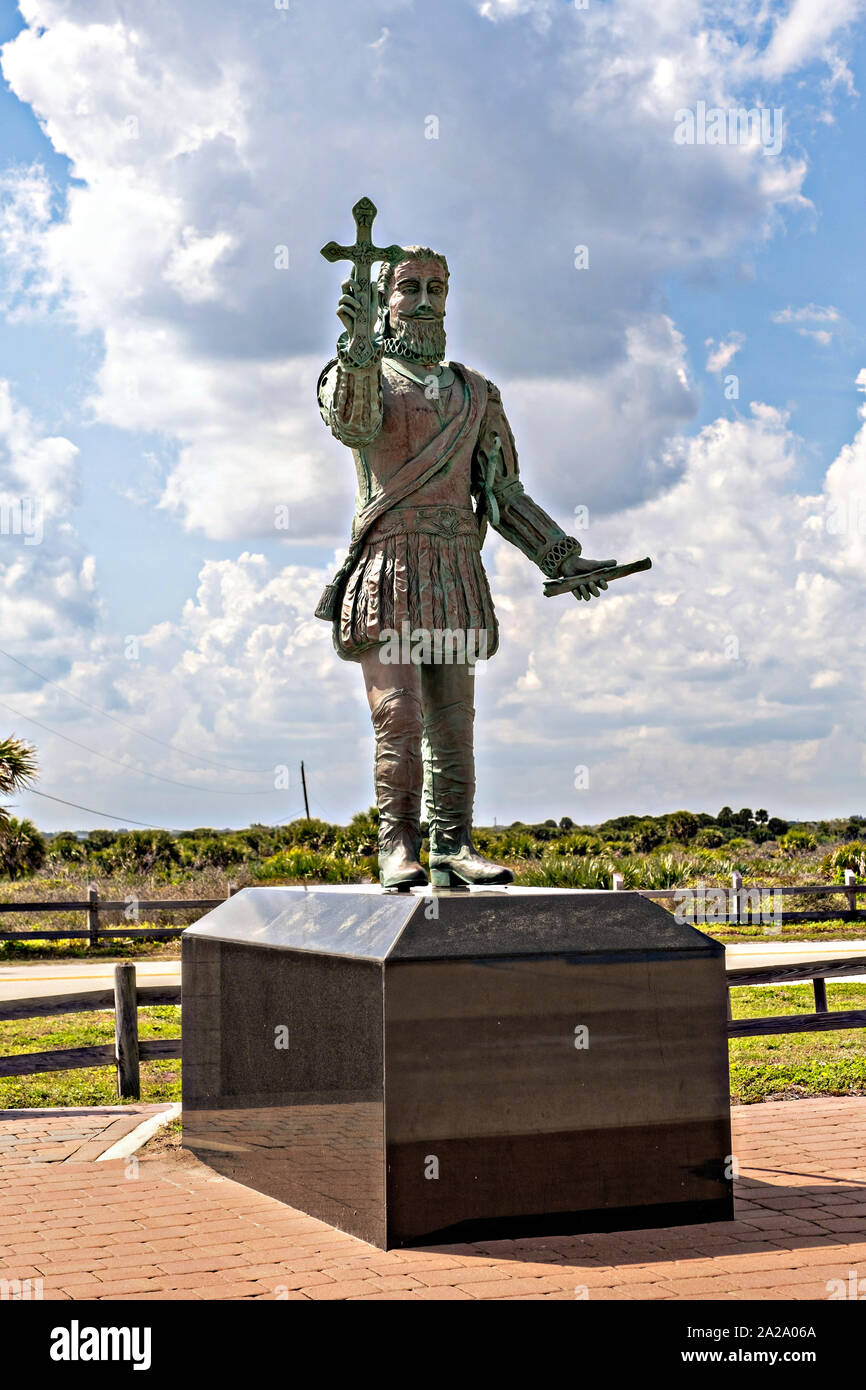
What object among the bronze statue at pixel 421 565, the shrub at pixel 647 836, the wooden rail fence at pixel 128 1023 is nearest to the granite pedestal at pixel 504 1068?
the bronze statue at pixel 421 565

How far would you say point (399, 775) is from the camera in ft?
18.9

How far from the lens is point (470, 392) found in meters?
6.14

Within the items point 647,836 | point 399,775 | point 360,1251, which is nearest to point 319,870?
point 399,775

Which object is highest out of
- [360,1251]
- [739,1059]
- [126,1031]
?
[126,1031]

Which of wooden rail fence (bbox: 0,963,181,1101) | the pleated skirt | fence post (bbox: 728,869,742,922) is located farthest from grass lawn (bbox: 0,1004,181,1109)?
fence post (bbox: 728,869,742,922)

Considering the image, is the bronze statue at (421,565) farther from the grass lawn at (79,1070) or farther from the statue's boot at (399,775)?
the grass lawn at (79,1070)

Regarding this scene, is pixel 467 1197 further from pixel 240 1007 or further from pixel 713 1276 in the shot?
pixel 240 1007

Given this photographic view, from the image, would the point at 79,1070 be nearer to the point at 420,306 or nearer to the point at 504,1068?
the point at 504,1068

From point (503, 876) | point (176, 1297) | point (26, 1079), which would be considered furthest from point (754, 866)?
point (176, 1297)

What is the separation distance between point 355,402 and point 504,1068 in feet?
8.59

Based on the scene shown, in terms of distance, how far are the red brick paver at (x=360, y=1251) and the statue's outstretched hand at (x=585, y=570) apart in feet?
8.39

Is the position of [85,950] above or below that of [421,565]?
below

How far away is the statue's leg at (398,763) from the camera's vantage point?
576 centimetres

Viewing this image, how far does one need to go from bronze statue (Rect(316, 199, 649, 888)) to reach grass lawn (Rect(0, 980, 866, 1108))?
3.48 m
